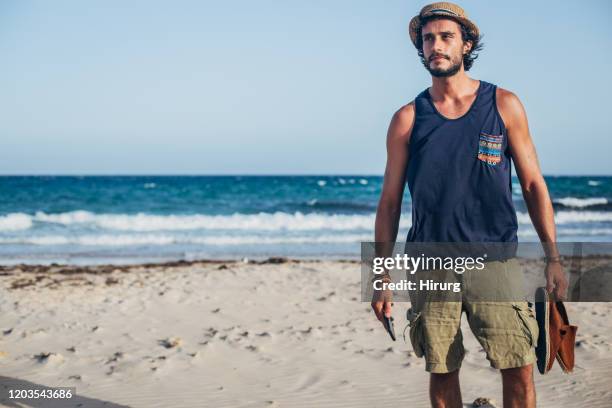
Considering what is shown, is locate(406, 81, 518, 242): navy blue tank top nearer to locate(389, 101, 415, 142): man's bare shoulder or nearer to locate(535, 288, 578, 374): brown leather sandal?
locate(389, 101, 415, 142): man's bare shoulder

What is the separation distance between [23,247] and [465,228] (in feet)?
51.2

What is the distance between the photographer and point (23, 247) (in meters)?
16.1

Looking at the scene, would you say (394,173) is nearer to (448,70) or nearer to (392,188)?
(392,188)

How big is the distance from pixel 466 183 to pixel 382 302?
0.72 metres

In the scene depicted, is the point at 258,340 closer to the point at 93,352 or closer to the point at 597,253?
the point at 93,352

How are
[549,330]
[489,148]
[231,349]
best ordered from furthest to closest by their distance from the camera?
1. [231,349]
2. [549,330]
3. [489,148]

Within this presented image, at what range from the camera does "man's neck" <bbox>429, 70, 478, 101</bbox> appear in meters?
2.93

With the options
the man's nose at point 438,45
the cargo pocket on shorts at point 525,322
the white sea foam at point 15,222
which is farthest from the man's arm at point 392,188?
the white sea foam at point 15,222

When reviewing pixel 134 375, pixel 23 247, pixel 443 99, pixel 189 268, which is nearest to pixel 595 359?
pixel 443 99

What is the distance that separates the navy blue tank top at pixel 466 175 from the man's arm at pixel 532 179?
1.7 inches

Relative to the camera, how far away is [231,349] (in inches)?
234

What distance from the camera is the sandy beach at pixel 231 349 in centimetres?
481

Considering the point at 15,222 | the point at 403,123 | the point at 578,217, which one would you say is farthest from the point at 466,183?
the point at 578,217

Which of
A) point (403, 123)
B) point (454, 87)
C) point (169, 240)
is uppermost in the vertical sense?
point (454, 87)
